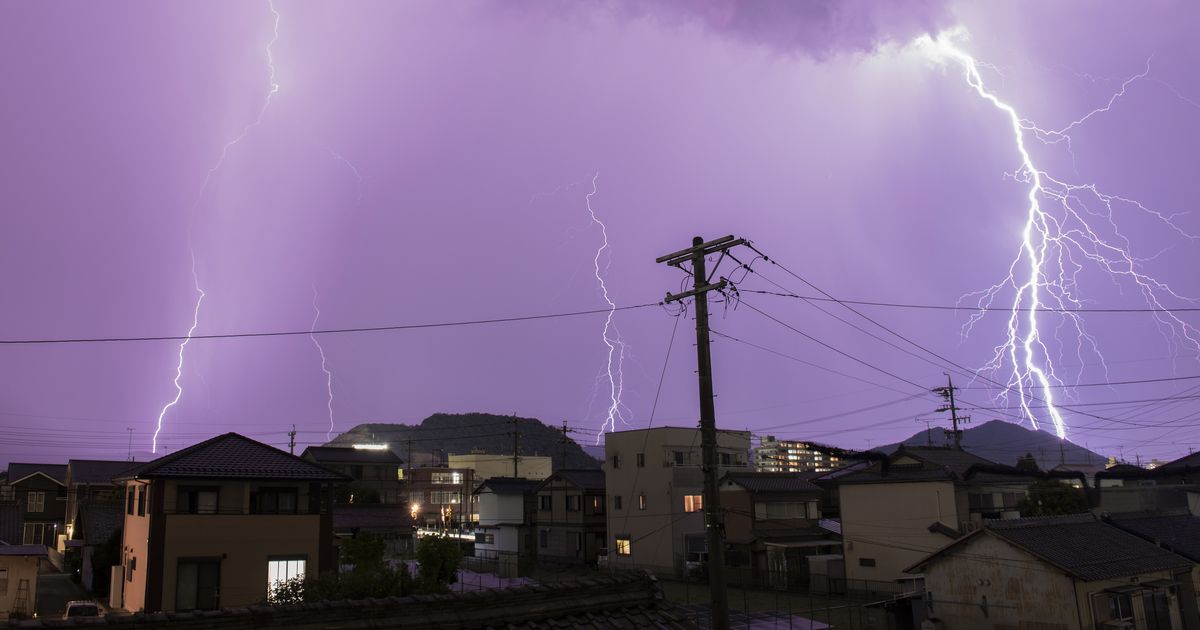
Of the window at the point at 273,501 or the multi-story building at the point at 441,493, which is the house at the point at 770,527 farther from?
the multi-story building at the point at 441,493

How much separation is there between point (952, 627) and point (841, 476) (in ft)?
42.5

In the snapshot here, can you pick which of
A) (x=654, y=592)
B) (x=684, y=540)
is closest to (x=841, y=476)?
(x=684, y=540)

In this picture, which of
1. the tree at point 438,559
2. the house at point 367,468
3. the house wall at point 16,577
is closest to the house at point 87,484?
the house at point 367,468

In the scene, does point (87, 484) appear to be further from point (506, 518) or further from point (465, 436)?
point (465, 436)

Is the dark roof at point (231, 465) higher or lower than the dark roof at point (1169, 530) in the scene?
higher

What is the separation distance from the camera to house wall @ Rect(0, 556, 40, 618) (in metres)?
28.4

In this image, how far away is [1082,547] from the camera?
77.8 ft

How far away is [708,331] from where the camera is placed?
591 inches

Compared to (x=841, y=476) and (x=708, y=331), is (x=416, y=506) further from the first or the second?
(x=708, y=331)

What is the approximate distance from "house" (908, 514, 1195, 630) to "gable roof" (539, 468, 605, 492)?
91.4 ft

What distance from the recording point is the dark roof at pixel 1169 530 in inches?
1036

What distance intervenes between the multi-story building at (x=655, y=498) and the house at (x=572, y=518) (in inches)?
68.7

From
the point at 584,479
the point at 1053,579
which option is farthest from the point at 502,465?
the point at 1053,579

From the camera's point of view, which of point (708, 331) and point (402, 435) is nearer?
point (708, 331)
